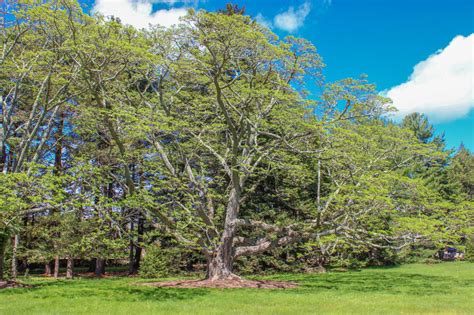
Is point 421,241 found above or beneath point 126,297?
above

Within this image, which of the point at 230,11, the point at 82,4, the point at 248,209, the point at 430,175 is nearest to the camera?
the point at 82,4

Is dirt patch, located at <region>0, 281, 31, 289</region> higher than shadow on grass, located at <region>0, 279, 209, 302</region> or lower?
higher

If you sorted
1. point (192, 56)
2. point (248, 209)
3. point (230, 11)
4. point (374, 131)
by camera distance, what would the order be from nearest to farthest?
point (192, 56)
point (374, 131)
point (248, 209)
point (230, 11)

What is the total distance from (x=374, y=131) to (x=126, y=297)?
11.7m

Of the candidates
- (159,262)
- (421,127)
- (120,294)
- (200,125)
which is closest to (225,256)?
(120,294)

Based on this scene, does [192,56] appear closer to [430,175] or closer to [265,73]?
[265,73]

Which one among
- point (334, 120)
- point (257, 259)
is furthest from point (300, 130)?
point (257, 259)

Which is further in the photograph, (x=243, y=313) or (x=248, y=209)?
(x=248, y=209)

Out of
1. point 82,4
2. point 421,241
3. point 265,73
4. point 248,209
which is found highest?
point 82,4

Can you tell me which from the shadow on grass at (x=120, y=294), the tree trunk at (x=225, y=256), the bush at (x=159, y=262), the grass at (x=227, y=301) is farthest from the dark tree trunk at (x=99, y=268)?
the grass at (x=227, y=301)

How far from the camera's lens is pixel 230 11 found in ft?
82.0

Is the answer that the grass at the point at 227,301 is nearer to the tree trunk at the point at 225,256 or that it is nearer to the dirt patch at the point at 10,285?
the dirt patch at the point at 10,285

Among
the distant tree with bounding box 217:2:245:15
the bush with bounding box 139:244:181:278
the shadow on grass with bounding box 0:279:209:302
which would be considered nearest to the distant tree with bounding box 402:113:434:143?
the distant tree with bounding box 217:2:245:15

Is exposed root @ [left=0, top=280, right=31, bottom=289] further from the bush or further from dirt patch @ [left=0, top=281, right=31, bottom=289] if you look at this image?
the bush
